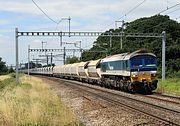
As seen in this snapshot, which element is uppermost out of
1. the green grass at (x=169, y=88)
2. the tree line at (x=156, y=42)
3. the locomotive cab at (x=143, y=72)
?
the tree line at (x=156, y=42)

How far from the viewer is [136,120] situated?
17.2 meters

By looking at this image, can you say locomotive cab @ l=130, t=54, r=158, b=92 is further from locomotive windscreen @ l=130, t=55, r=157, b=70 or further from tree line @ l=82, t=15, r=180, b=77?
tree line @ l=82, t=15, r=180, b=77

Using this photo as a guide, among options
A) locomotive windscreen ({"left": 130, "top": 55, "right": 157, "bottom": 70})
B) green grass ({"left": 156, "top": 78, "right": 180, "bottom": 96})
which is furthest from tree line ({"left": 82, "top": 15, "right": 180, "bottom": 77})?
locomotive windscreen ({"left": 130, "top": 55, "right": 157, "bottom": 70})

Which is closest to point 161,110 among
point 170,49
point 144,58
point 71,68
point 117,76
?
point 144,58

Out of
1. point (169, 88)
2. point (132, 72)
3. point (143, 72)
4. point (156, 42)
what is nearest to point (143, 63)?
point (143, 72)

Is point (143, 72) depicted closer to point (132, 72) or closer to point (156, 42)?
point (132, 72)

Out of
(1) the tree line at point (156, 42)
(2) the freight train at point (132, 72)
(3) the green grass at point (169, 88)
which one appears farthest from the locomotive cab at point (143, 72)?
(1) the tree line at point (156, 42)

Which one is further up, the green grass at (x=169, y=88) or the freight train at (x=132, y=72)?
the freight train at (x=132, y=72)

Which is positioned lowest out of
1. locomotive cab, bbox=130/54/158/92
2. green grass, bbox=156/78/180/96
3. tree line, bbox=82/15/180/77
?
green grass, bbox=156/78/180/96

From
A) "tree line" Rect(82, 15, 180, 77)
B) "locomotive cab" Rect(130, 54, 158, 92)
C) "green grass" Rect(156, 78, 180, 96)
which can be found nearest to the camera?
"locomotive cab" Rect(130, 54, 158, 92)

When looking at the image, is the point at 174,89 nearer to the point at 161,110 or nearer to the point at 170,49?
the point at 161,110

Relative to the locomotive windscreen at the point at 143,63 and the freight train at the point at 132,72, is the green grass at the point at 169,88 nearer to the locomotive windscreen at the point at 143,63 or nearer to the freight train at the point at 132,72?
the freight train at the point at 132,72

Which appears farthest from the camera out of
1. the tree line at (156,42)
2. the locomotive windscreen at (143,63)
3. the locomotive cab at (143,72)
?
the tree line at (156,42)

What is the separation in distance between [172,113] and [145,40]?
63012 mm
